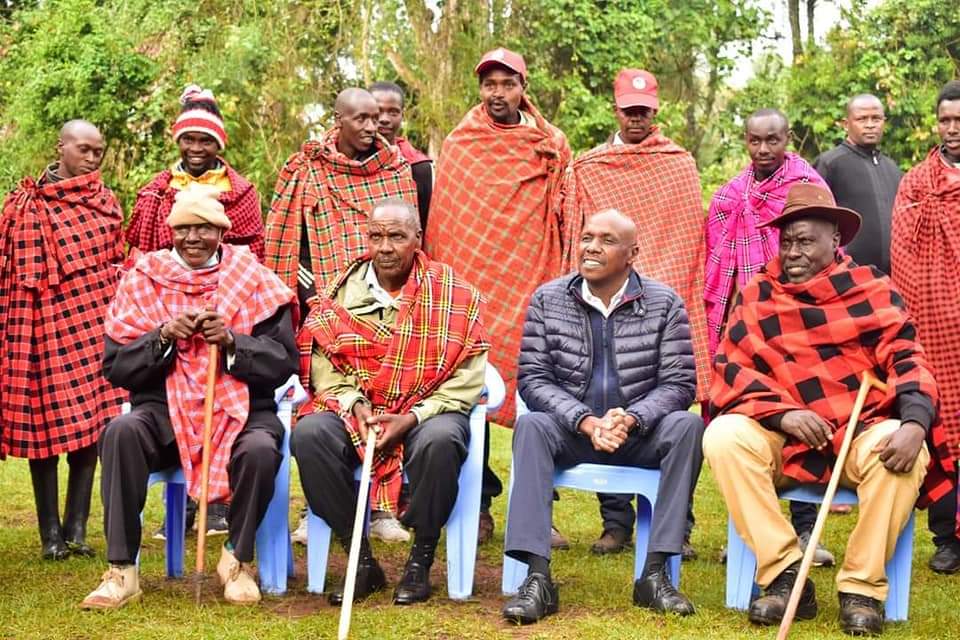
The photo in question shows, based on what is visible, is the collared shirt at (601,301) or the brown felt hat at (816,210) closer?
the brown felt hat at (816,210)

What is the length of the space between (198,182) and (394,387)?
1.61 meters

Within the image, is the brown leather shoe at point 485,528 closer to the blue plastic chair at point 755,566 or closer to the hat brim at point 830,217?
the blue plastic chair at point 755,566

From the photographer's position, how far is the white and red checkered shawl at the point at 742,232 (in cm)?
636

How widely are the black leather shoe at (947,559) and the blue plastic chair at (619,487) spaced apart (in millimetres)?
1474

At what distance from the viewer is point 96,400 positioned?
6438 mm

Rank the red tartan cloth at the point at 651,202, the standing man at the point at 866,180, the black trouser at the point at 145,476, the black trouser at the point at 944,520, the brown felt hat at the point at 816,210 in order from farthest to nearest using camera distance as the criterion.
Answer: the standing man at the point at 866,180
the red tartan cloth at the point at 651,202
the black trouser at the point at 944,520
the brown felt hat at the point at 816,210
the black trouser at the point at 145,476

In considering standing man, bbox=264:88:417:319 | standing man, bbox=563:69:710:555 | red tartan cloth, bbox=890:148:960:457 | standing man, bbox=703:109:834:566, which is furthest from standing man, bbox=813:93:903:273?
standing man, bbox=264:88:417:319

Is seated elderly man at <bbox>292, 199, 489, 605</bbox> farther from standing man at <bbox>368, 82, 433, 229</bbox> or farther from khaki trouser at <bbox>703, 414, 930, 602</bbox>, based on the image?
standing man at <bbox>368, 82, 433, 229</bbox>

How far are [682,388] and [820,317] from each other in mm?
623

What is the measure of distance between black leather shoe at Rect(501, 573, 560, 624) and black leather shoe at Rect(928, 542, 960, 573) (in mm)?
1991

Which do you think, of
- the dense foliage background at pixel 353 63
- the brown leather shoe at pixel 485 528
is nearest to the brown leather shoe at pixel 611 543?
the brown leather shoe at pixel 485 528

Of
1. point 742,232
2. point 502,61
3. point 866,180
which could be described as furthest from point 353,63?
point 742,232

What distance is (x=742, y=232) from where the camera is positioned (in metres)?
6.39

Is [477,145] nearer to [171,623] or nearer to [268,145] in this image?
[171,623]
